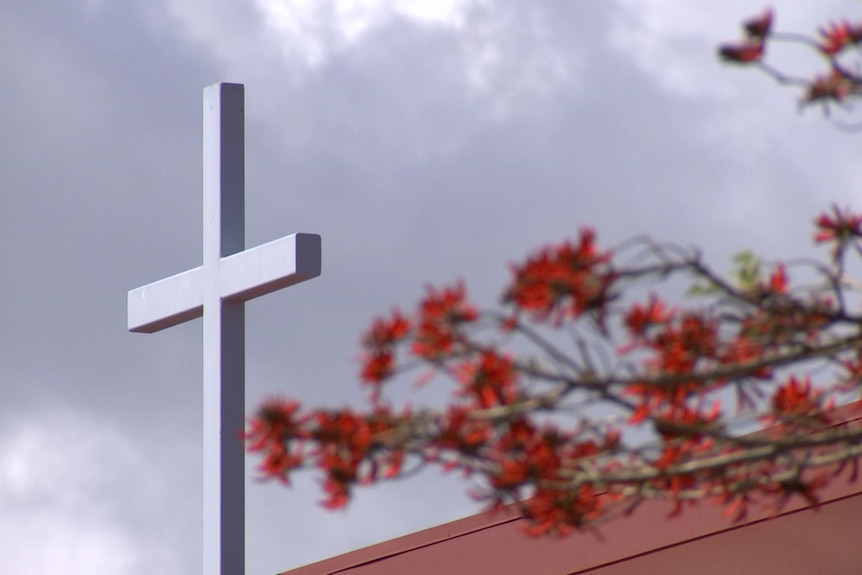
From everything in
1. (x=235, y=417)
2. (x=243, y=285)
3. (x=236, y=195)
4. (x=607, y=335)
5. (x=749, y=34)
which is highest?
(x=236, y=195)

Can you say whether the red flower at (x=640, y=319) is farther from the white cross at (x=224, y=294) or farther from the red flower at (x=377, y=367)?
the white cross at (x=224, y=294)

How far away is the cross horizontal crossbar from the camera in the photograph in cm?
618

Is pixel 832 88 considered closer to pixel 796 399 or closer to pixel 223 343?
pixel 796 399

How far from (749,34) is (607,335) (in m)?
0.65

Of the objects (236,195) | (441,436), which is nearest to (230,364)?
(236,195)

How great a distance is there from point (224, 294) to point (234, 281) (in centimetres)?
7

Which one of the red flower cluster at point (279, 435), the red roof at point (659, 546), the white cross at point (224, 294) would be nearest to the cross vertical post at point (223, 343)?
the white cross at point (224, 294)

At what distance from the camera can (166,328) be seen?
7098 mm

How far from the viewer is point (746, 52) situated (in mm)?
2807

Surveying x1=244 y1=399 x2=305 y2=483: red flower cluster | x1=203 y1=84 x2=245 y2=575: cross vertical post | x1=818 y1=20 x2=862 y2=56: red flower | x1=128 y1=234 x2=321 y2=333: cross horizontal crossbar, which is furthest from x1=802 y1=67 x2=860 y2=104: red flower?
x1=203 y1=84 x2=245 y2=575: cross vertical post

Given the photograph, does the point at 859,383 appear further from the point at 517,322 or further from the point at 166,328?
the point at 166,328

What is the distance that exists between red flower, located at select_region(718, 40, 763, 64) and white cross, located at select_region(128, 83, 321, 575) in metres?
3.51

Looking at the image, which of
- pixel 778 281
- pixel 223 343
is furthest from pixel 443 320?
pixel 223 343

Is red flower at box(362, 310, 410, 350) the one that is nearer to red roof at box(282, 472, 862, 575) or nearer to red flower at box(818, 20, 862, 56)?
red flower at box(818, 20, 862, 56)
